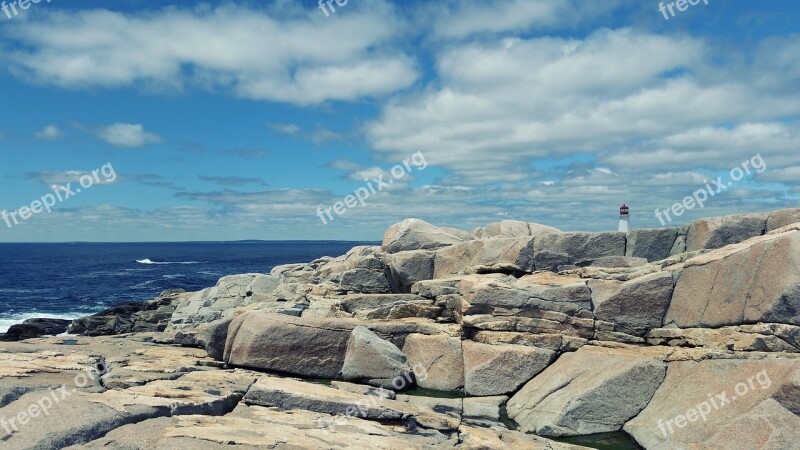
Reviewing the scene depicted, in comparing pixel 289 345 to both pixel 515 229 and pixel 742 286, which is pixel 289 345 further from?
pixel 515 229

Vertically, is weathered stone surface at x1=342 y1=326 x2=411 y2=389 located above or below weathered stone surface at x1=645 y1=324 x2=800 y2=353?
below

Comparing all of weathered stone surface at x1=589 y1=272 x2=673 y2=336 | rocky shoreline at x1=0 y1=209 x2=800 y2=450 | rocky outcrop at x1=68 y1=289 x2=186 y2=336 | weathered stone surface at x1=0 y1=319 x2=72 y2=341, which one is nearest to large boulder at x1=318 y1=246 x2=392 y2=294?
rocky shoreline at x1=0 y1=209 x2=800 y2=450

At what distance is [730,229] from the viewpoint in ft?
64.1

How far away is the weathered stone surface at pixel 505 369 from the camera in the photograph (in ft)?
55.4

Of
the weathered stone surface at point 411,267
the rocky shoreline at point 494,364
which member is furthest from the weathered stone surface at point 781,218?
the weathered stone surface at point 411,267

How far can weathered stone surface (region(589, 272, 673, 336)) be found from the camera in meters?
16.7

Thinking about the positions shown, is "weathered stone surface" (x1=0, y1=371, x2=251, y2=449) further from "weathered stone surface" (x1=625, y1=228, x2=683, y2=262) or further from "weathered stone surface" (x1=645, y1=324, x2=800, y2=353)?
"weathered stone surface" (x1=625, y1=228, x2=683, y2=262)

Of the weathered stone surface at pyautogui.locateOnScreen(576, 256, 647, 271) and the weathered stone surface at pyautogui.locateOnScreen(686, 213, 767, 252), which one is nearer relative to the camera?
Result: the weathered stone surface at pyautogui.locateOnScreen(686, 213, 767, 252)

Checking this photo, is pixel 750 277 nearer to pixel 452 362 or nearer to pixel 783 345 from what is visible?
pixel 783 345

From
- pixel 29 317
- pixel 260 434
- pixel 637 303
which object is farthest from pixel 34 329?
pixel 637 303

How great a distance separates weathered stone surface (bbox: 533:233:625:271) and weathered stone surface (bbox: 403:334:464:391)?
5.95 meters
